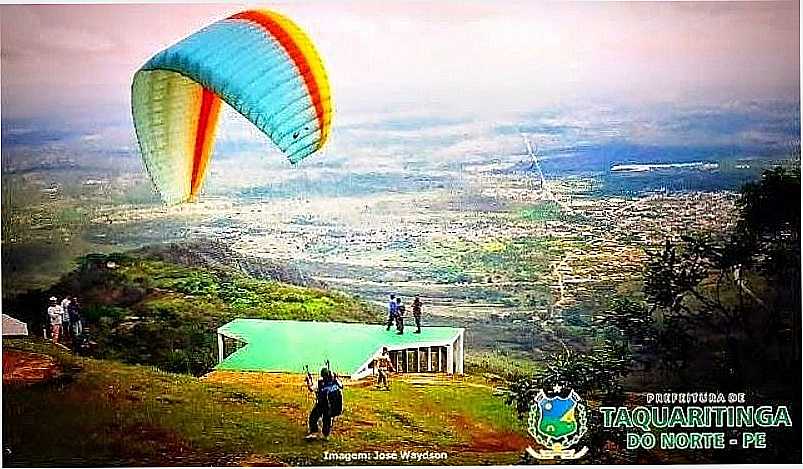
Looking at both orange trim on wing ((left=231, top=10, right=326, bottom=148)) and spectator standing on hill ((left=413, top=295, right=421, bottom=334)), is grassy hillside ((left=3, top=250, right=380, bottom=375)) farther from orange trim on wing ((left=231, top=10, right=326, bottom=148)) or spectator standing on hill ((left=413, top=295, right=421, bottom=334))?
orange trim on wing ((left=231, top=10, right=326, bottom=148))

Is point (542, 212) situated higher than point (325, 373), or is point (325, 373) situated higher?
point (542, 212)

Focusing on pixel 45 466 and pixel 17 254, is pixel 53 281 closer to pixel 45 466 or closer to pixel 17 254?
pixel 17 254

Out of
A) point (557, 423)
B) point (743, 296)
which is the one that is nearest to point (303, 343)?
point (557, 423)

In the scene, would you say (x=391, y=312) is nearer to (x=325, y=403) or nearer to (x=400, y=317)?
(x=400, y=317)

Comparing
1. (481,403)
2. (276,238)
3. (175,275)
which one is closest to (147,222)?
(175,275)

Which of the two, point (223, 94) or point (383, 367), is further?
point (383, 367)

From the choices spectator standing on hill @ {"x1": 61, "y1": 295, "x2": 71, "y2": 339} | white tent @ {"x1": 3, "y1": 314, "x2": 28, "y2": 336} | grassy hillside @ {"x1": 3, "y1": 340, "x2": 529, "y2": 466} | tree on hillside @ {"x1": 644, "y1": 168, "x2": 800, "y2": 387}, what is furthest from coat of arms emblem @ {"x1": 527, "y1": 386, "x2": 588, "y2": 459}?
white tent @ {"x1": 3, "y1": 314, "x2": 28, "y2": 336}
